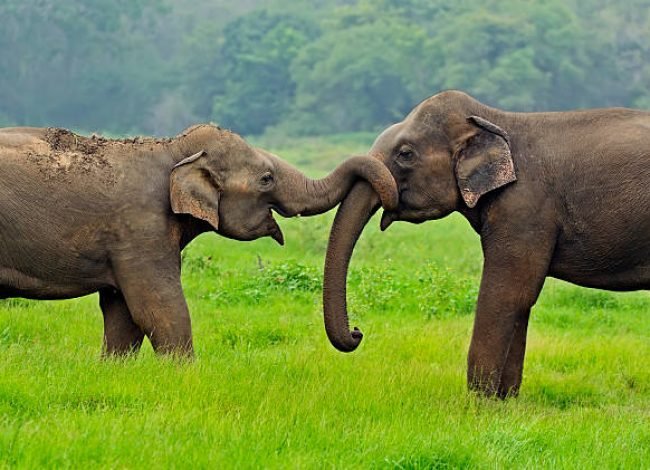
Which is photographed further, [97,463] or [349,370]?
[349,370]

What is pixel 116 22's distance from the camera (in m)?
63.6

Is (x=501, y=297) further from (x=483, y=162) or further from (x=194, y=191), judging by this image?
(x=194, y=191)

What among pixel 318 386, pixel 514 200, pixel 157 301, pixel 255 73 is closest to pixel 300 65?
pixel 255 73

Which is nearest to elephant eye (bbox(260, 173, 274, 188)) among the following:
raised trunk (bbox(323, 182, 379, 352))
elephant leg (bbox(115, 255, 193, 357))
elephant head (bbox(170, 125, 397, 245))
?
elephant head (bbox(170, 125, 397, 245))

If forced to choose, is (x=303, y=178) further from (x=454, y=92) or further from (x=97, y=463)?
(x=97, y=463)

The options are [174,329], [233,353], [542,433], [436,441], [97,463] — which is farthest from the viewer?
[233,353]

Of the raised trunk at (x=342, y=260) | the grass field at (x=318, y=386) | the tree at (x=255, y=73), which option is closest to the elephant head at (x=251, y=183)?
the raised trunk at (x=342, y=260)

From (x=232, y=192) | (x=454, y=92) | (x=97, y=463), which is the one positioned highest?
(x=454, y=92)

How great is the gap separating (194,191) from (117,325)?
1017mm

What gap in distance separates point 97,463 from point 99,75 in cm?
6114

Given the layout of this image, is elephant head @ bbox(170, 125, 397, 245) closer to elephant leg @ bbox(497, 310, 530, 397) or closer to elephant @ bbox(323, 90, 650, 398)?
elephant @ bbox(323, 90, 650, 398)

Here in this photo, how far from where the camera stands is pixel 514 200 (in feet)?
22.4

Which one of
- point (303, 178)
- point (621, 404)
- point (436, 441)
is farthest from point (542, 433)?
point (303, 178)

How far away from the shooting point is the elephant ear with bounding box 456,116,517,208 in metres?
6.83
